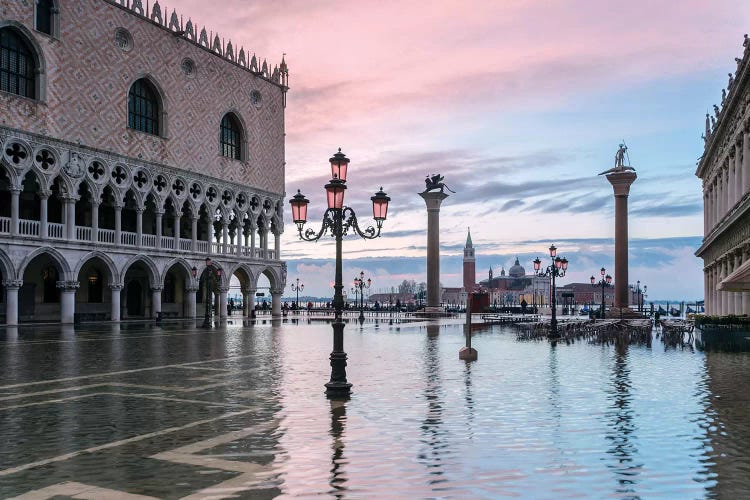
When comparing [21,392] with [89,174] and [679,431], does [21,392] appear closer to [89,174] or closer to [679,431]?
[679,431]

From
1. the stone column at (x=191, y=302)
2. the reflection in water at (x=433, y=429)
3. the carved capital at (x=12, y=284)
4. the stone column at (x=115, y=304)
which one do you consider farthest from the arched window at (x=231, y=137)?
the reflection in water at (x=433, y=429)

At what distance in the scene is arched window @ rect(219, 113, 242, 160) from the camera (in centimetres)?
5500

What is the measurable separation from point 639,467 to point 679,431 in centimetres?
203

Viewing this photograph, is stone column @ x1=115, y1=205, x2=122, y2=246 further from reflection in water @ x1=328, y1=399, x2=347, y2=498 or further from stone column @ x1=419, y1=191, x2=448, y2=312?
reflection in water @ x1=328, y1=399, x2=347, y2=498

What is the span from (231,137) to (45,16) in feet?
58.7

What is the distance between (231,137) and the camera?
5594cm

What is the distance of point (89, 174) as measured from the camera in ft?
139

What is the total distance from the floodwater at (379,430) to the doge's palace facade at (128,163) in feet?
82.1

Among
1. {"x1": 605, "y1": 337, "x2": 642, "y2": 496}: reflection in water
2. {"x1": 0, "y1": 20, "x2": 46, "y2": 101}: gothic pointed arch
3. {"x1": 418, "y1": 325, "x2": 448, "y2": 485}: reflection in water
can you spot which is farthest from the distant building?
{"x1": 0, "y1": 20, "x2": 46, "y2": 101}: gothic pointed arch

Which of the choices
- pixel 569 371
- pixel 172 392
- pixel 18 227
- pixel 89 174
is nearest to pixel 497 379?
pixel 569 371

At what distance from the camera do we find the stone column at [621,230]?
138 ft

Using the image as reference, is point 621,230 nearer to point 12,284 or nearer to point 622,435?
point 12,284

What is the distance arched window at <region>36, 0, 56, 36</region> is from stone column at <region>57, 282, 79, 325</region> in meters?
13.7

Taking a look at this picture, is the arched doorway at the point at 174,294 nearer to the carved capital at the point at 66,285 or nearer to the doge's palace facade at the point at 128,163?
the doge's palace facade at the point at 128,163
